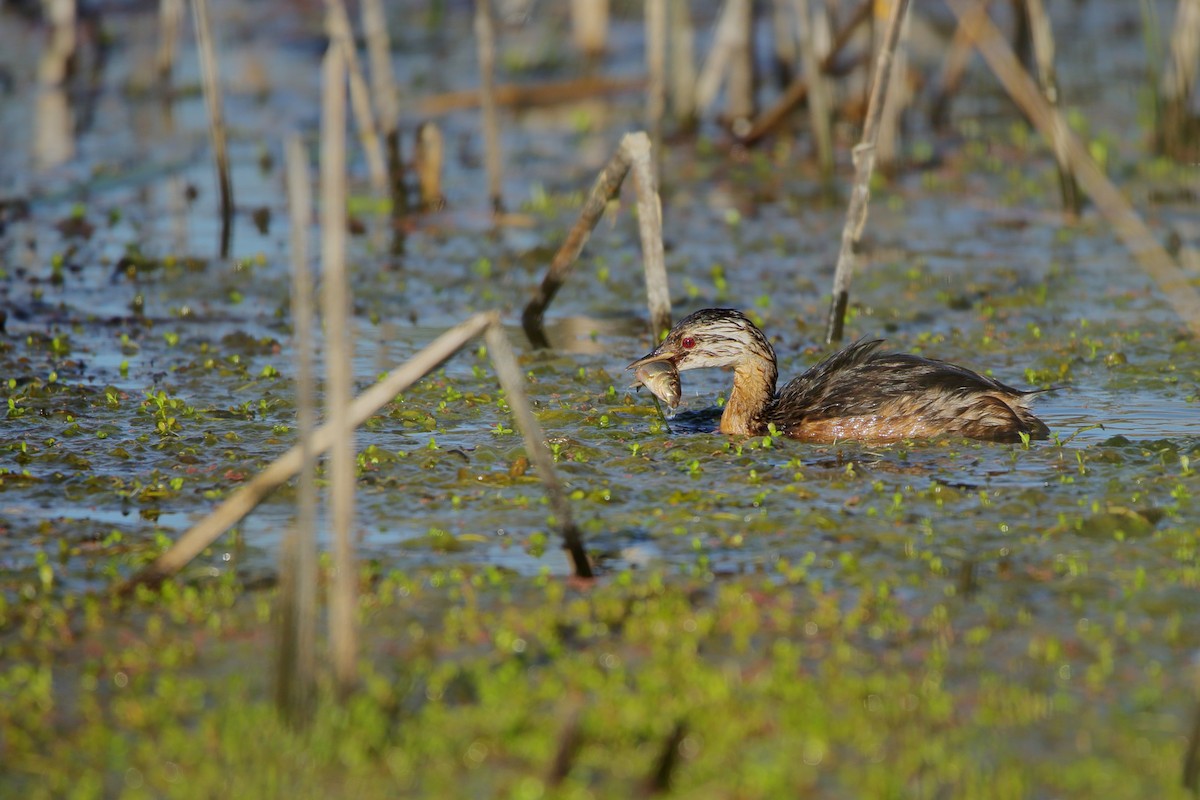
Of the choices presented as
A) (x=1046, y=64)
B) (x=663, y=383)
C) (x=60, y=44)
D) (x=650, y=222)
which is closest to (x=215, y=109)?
(x=650, y=222)

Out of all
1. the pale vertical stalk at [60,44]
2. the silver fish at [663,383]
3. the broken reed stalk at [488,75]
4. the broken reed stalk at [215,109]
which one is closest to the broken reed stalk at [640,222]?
the silver fish at [663,383]

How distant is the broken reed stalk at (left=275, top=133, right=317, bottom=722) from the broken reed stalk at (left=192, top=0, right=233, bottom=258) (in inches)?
273

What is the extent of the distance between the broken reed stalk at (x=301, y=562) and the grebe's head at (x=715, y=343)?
395 centimetres

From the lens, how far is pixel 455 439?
26.4 ft

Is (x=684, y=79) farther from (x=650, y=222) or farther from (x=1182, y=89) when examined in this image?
(x=650, y=222)

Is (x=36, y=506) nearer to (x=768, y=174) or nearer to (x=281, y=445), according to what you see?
(x=281, y=445)

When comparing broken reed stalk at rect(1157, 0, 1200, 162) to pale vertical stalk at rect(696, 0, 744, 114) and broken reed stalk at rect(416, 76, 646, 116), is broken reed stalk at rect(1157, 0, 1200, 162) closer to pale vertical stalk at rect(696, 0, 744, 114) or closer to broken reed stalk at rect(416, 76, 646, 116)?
pale vertical stalk at rect(696, 0, 744, 114)

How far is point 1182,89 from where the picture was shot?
13867mm

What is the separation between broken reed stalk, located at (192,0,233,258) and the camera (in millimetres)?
11242

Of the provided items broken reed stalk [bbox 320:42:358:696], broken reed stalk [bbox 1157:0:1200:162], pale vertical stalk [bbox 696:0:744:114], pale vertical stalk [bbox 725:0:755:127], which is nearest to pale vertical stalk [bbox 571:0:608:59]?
pale vertical stalk [bbox 725:0:755:127]

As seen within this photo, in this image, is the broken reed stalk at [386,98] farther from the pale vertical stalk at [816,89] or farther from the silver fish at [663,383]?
the silver fish at [663,383]

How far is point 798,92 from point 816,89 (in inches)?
57.5

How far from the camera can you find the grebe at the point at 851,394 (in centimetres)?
788

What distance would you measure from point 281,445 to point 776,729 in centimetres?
374
